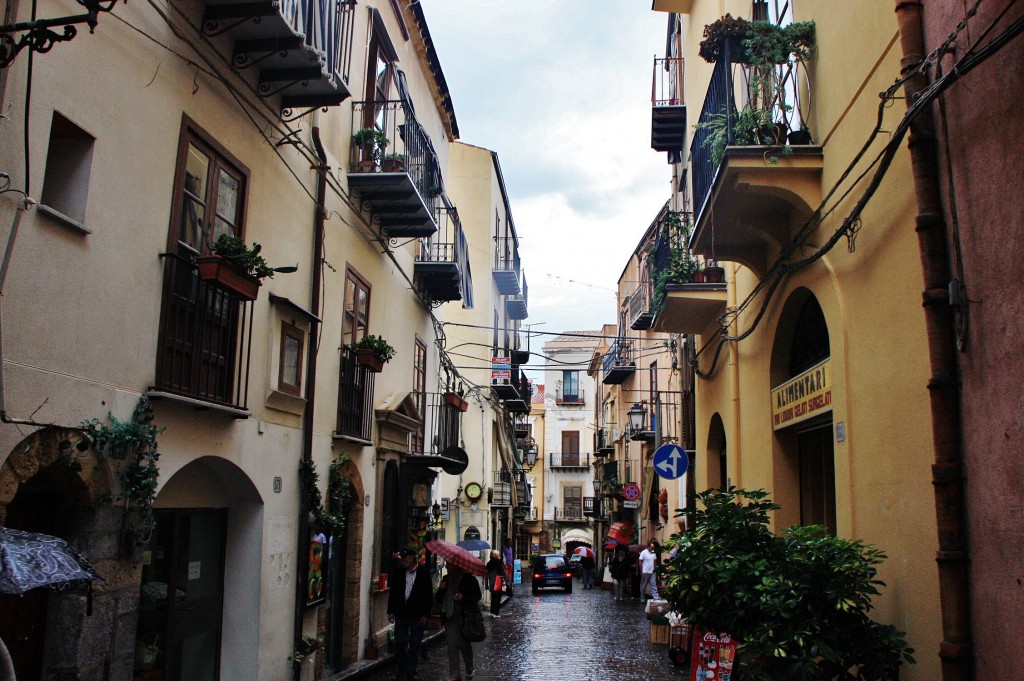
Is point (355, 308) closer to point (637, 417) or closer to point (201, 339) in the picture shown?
point (201, 339)

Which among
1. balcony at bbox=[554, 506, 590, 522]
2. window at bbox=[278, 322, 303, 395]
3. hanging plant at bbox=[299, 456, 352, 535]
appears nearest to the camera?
window at bbox=[278, 322, 303, 395]

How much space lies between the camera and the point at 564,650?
15.3 meters

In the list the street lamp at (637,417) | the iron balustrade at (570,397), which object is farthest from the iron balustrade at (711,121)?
the iron balustrade at (570,397)

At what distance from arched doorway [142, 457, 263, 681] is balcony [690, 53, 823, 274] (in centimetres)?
584

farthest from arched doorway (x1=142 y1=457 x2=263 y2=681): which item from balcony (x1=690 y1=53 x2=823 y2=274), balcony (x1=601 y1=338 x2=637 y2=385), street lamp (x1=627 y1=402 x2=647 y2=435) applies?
balcony (x1=601 y1=338 x2=637 y2=385)

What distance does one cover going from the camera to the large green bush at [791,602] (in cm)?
624

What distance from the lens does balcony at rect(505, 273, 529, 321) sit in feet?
115

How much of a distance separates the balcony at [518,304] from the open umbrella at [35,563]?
30.2 meters

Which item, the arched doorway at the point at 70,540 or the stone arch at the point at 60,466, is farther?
the arched doorway at the point at 70,540

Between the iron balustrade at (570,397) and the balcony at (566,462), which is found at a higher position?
the iron balustrade at (570,397)

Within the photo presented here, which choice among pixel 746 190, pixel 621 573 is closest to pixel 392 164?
pixel 746 190

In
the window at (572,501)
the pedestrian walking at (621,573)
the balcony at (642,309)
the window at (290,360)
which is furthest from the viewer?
the window at (572,501)

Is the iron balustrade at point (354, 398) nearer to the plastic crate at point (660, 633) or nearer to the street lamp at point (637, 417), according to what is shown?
the plastic crate at point (660, 633)

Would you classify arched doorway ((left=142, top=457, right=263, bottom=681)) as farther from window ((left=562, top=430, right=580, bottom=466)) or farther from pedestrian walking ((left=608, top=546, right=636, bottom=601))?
window ((left=562, top=430, right=580, bottom=466))
